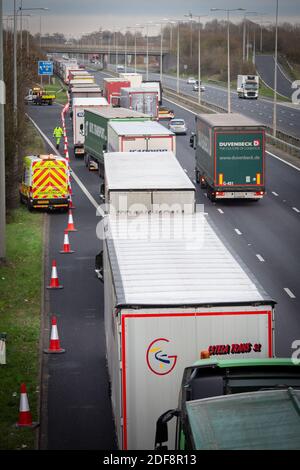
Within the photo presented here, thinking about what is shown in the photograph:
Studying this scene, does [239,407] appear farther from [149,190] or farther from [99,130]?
[99,130]

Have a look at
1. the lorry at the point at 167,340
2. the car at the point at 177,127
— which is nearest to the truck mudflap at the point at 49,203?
the lorry at the point at 167,340

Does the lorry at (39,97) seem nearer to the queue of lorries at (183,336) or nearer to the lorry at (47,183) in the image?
the lorry at (47,183)

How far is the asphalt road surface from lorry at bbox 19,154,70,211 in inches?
3389

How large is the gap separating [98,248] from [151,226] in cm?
1432

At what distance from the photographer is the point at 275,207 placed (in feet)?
147

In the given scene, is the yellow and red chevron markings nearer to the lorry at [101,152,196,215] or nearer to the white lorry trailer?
the white lorry trailer

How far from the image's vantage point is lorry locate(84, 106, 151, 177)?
169 feet

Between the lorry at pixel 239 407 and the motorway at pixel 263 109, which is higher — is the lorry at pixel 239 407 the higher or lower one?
the higher one

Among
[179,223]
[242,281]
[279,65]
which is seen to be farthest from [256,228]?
[279,65]

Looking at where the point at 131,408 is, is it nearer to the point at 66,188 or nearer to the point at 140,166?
the point at 140,166

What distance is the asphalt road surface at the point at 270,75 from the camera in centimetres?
13682

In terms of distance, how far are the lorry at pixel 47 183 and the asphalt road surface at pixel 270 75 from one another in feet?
282

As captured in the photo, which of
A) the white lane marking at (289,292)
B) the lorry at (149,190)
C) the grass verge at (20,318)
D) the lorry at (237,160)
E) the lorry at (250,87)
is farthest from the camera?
the lorry at (250,87)

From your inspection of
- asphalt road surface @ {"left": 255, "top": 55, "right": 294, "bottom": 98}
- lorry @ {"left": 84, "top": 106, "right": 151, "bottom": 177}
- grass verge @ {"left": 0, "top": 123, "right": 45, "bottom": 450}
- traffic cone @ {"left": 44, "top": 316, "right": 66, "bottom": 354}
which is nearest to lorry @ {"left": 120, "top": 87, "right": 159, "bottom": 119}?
lorry @ {"left": 84, "top": 106, "right": 151, "bottom": 177}
